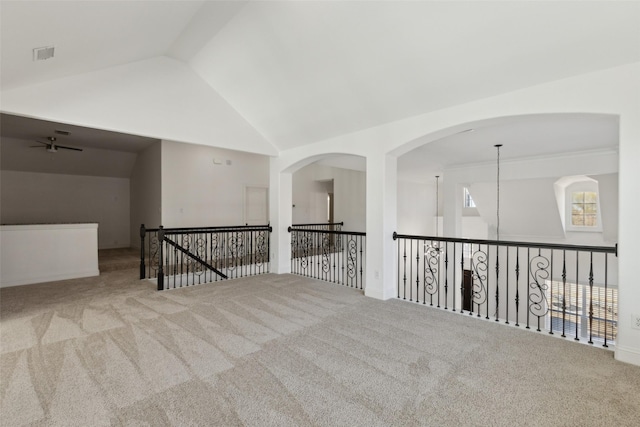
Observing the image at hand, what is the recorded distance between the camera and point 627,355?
8.48ft

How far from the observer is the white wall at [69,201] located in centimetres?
787

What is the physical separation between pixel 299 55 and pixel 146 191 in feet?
22.4

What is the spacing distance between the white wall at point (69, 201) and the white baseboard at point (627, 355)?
11.6m

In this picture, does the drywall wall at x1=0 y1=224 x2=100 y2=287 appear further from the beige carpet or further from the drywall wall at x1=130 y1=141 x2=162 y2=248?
the beige carpet

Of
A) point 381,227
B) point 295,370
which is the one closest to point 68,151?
point 381,227

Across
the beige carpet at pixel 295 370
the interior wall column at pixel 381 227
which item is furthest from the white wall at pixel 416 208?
the beige carpet at pixel 295 370

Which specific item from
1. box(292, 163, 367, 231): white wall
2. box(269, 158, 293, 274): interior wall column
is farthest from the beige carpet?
box(292, 163, 367, 231): white wall

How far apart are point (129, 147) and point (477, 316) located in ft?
30.5

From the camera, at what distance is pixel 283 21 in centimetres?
343

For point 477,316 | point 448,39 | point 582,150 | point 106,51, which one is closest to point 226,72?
point 106,51

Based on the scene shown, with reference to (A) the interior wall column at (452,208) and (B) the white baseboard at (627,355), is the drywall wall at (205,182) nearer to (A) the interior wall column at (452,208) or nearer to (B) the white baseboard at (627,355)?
(A) the interior wall column at (452,208)

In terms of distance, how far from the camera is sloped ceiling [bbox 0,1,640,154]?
244 centimetres

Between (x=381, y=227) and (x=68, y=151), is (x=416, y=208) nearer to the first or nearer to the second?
(x=381, y=227)

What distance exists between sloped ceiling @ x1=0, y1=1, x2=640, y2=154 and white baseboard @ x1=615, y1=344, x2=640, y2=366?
101 inches
